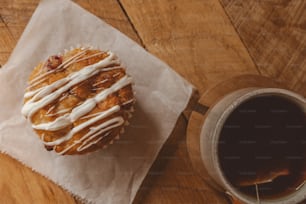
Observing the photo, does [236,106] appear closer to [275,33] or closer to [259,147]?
[259,147]

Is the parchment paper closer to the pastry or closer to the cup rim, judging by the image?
the pastry

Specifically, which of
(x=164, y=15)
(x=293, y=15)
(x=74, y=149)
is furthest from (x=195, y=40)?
(x=74, y=149)

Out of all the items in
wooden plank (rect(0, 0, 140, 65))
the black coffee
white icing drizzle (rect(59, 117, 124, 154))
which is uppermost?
wooden plank (rect(0, 0, 140, 65))

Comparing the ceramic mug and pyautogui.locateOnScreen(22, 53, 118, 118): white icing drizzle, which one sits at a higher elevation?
pyautogui.locateOnScreen(22, 53, 118, 118): white icing drizzle

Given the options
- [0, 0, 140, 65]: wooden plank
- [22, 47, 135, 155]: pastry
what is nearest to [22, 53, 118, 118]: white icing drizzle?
[22, 47, 135, 155]: pastry

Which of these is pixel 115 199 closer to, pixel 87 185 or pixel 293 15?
pixel 87 185

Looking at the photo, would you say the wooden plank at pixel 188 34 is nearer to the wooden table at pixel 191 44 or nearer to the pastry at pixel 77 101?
the wooden table at pixel 191 44

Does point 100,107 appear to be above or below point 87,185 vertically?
above
